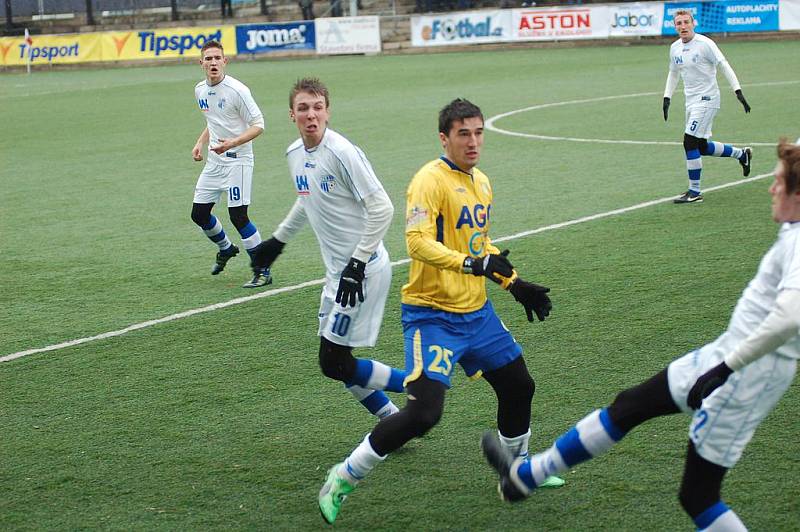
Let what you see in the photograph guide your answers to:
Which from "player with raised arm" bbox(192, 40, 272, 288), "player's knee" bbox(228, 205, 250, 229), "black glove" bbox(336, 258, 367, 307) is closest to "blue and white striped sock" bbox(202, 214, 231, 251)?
"player with raised arm" bbox(192, 40, 272, 288)

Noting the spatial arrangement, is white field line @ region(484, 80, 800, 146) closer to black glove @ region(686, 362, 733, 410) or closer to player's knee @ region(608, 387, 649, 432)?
player's knee @ region(608, 387, 649, 432)

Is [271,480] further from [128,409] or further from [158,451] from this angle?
[128,409]

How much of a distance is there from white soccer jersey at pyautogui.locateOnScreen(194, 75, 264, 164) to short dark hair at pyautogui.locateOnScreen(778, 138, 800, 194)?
7426 millimetres

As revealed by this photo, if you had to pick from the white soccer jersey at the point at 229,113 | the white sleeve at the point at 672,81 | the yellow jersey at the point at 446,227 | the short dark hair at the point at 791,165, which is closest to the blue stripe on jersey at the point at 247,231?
the white soccer jersey at the point at 229,113

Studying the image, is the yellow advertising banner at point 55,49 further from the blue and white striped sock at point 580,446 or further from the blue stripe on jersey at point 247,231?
the blue and white striped sock at point 580,446

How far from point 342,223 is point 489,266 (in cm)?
140

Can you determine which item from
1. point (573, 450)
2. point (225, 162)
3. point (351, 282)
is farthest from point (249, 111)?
point (573, 450)

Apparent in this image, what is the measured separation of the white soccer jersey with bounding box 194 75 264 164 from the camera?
1105 cm

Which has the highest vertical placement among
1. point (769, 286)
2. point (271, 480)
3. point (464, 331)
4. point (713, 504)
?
point (769, 286)

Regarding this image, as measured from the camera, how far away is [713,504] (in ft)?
14.8

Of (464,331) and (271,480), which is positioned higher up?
(464,331)

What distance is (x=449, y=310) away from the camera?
551 cm

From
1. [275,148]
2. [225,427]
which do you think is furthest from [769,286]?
[275,148]

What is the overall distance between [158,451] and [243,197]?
16.7 feet
